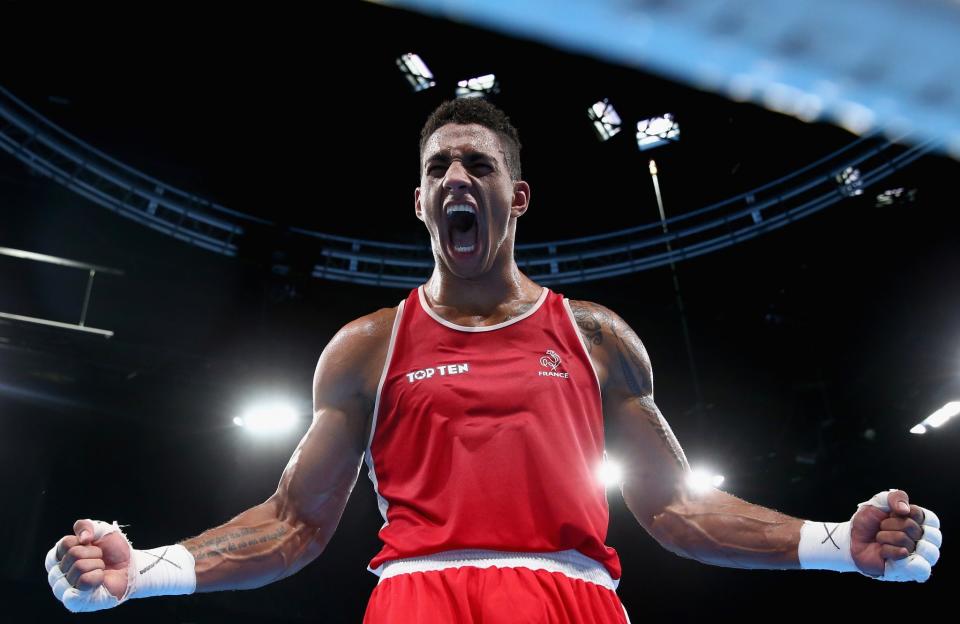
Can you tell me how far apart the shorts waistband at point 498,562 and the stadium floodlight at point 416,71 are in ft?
21.5

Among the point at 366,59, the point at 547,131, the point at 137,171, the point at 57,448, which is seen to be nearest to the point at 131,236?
the point at 137,171

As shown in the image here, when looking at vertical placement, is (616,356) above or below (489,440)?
above

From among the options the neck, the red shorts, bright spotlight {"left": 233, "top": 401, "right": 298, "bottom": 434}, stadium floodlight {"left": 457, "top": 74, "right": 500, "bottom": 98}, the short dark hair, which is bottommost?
the red shorts

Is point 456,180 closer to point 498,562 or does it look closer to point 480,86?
point 498,562

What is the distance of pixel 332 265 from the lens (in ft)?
27.4

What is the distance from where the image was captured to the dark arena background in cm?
756

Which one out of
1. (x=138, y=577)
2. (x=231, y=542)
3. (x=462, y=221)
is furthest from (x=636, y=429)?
(x=138, y=577)

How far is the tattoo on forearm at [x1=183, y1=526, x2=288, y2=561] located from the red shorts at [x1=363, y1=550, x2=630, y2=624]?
0.28m

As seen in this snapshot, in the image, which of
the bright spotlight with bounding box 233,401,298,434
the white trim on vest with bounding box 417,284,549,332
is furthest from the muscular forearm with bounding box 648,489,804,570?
the bright spotlight with bounding box 233,401,298,434

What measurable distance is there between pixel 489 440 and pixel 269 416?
19.7ft

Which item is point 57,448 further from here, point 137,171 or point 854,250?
point 854,250

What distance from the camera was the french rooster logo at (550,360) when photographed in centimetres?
211

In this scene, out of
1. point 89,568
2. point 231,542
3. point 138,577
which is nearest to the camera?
point 89,568

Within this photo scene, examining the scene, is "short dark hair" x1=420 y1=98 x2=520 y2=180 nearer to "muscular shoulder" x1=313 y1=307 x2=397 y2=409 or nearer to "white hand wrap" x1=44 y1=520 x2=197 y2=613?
"muscular shoulder" x1=313 y1=307 x2=397 y2=409
